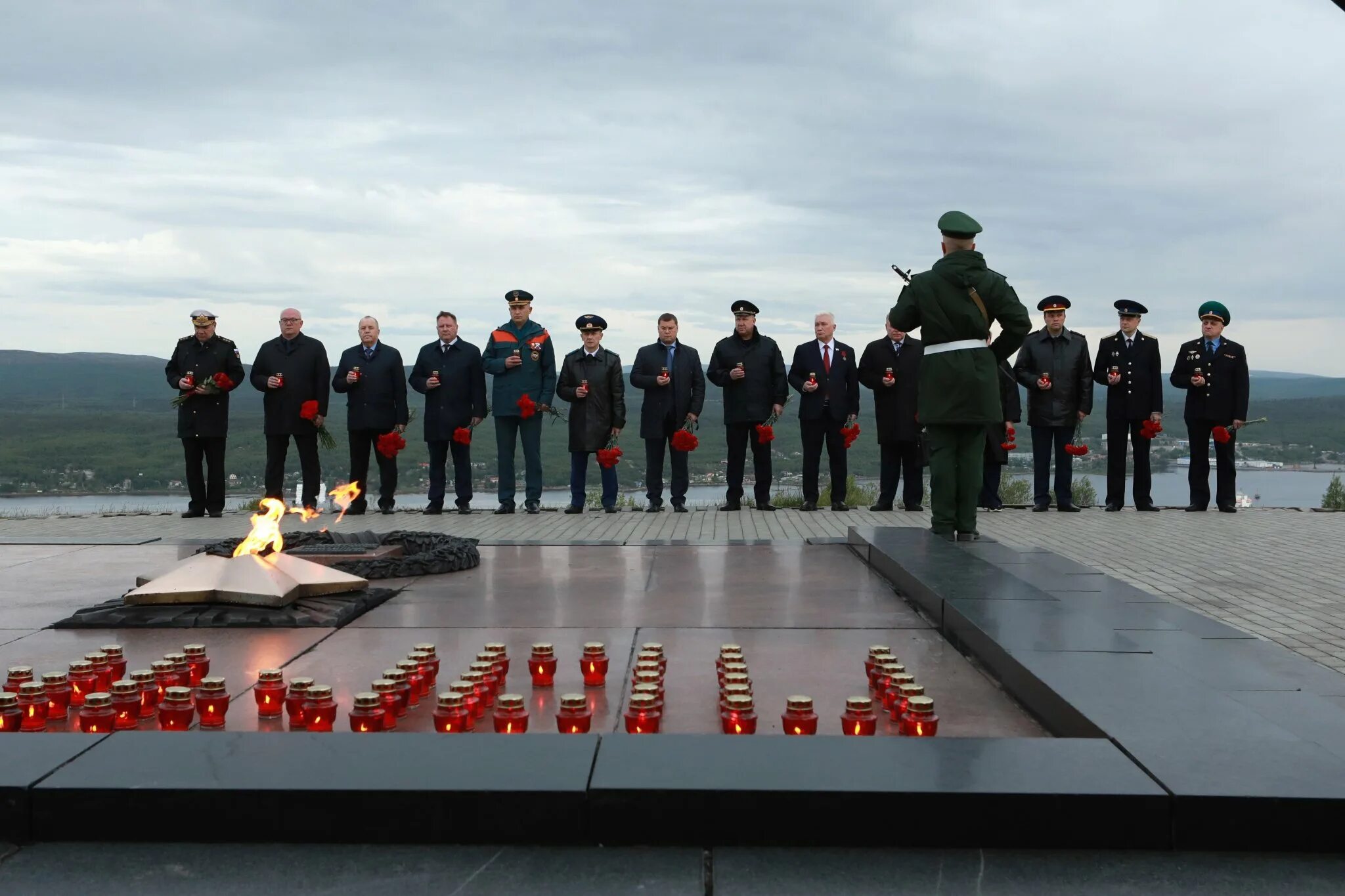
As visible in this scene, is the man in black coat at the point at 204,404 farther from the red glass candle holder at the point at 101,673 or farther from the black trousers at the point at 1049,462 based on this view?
the red glass candle holder at the point at 101,673

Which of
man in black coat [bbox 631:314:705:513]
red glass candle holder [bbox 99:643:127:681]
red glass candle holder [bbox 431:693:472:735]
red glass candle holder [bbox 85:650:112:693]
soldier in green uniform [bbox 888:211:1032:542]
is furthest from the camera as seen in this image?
man in black coat [bbox 631:314:705:513]

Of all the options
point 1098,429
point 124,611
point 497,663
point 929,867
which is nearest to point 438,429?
point 1098,429

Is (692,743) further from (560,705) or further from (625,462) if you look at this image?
(625,462)

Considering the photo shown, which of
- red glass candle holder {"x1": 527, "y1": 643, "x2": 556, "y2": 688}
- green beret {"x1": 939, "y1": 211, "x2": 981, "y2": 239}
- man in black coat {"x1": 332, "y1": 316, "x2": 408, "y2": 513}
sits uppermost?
green beret {"x1": 939, "y1": 211, "x2": 981, "y2": 239}

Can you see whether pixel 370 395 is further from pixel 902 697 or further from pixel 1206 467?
pixel 902 697

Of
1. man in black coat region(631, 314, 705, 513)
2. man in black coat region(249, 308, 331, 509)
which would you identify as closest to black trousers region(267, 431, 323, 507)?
man in black coat region(249, 308, 331, 509)

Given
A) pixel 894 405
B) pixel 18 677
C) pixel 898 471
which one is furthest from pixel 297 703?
pixel 898 471

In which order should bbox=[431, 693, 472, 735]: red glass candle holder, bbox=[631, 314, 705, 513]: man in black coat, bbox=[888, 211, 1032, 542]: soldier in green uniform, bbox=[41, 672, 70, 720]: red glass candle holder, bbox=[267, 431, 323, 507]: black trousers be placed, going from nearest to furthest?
bbox=[431, 693, 472, 735]: red glass candle holder → bbox=[41, 672, 70, 720]: red glass candle holder → bbox=[888, 211, 1032, 542]: soldier in green uniform → bbox=[267, 431, 323, 507]: black trousers → bbox=[631, 314, 705, 513]: man in black coat

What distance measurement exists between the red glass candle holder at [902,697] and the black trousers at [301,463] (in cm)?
1094

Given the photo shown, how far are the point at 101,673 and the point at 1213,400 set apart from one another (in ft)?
41.1

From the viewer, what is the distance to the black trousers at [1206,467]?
14.3 m

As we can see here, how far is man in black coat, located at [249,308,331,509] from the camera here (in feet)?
45.9

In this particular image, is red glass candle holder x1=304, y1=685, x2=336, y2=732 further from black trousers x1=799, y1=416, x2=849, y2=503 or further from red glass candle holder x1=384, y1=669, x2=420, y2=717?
black trousers x1=799, y1=416, x2=849, y2=503

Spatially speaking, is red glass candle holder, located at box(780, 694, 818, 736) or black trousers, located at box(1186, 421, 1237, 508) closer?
red glass candle holder, located at box(780, 694, 818, 736)
